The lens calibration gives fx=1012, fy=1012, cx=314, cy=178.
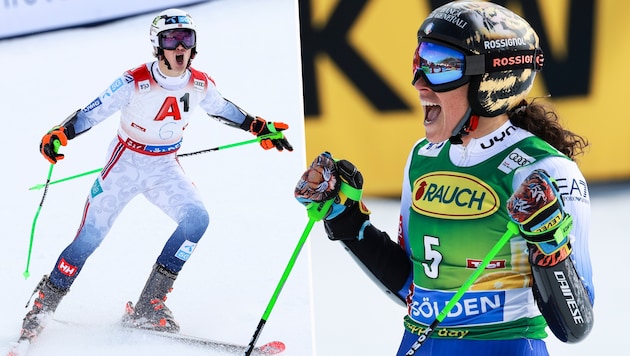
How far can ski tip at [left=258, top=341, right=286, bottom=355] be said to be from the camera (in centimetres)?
407

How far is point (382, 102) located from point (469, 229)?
3200 millimetres

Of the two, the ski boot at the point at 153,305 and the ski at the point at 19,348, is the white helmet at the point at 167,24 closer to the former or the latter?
the ski boot at the point at 153,305

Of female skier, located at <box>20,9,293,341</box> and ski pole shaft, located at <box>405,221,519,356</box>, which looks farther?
female skier, located at <box>20,9,293,341</box>

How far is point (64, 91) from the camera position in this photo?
438 cm

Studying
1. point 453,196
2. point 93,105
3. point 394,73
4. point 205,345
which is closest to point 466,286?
point 453,196

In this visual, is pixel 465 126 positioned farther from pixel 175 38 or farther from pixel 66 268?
pixel 66 268

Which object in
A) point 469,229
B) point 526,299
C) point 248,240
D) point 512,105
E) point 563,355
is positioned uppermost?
point 512,105

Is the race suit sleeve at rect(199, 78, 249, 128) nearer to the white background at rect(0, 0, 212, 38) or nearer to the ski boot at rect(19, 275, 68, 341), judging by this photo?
the white background at rect(0, 0, 212, 38)

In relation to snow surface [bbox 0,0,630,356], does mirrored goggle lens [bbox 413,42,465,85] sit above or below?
above

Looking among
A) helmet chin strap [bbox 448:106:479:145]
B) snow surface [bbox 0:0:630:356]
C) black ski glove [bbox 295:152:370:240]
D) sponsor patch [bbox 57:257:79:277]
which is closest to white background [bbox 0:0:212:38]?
snow surface [bbox 0:0:630:356]

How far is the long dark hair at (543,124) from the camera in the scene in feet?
7.50

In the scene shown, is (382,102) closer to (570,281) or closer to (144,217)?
(144,217)

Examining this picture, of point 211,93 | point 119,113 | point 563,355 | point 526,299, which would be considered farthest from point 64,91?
point 526,299

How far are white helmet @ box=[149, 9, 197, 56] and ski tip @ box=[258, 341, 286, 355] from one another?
1.26m
